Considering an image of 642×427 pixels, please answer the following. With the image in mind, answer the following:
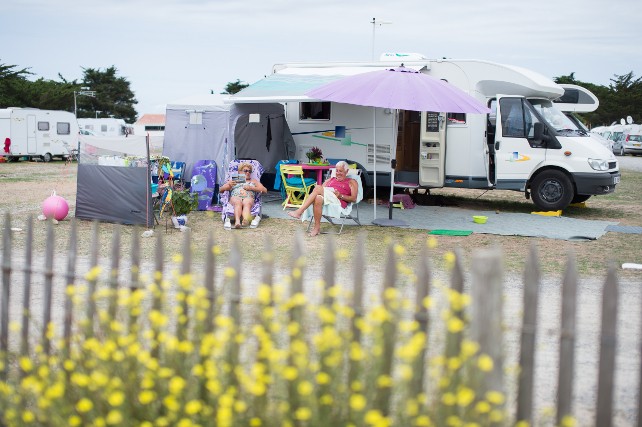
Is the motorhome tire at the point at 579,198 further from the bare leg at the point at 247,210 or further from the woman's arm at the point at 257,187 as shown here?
the bare leg at the point at 247,210

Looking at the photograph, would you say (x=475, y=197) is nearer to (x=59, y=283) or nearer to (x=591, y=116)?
(x=59, y=283)

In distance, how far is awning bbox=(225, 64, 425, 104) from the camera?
13.2m

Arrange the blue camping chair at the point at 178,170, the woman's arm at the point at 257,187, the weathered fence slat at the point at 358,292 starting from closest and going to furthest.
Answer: the weathered fence slat at the point at 358,292, the woman's arm at the point at 257,187, the blue camping chair at the point at 178,170

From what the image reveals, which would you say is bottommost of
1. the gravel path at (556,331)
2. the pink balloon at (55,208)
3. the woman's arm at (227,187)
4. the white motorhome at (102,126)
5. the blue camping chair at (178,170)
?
the gravel path at (556,331)

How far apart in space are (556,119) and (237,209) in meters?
5.69

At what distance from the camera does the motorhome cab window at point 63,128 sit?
30.2 meters

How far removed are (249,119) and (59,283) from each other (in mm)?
Result: 7760

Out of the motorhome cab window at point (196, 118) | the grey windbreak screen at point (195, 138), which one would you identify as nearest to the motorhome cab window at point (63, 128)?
the grey windbreak screen at point (195, 138)

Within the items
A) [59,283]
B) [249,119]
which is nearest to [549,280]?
[59,283]

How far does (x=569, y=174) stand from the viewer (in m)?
12.9

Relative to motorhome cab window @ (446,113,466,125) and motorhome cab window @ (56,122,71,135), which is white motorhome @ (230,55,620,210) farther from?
motorhome cab window @ (56,122,71,135)

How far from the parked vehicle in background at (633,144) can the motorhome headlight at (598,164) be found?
28.6 metres

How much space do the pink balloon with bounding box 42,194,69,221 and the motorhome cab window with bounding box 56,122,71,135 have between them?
19.9 meters

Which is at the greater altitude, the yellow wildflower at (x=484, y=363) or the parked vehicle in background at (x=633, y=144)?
the parked vehicle in background at (x=633, y=144)
